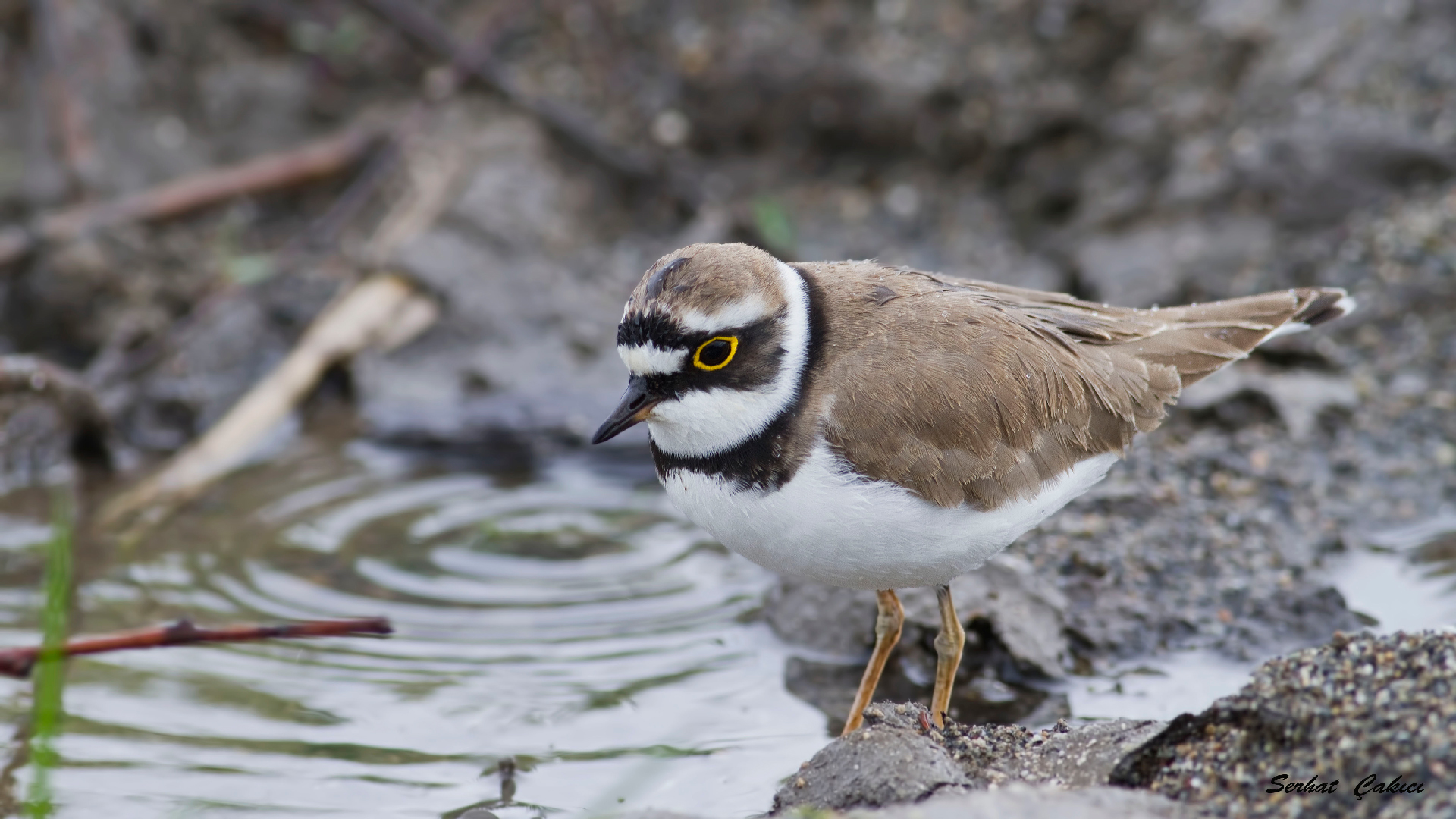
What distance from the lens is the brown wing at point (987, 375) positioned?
4.29 metres

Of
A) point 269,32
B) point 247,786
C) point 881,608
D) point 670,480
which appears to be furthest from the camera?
point 269,32

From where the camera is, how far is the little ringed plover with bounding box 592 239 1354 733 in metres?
4.16

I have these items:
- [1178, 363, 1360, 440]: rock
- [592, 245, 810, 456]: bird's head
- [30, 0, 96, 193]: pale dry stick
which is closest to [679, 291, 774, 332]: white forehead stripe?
[592, 245, 810, 456]: bird's head

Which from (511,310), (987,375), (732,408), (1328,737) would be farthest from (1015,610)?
(511,310)

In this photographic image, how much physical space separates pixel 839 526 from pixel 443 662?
221cm

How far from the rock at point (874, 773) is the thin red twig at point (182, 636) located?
5.48ft

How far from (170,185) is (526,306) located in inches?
102

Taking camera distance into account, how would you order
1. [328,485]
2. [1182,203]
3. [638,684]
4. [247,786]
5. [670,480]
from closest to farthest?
[670,480] < [247,786] < [638,684] < [328,485] < [1182,203]

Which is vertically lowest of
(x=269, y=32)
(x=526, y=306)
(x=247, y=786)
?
(x=247, y=786)

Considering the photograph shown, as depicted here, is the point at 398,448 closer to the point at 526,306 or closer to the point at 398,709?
the point at 526,306

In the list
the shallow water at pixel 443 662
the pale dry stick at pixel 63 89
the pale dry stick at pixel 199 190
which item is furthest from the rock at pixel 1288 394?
the pale dry stick at pixel 63 89

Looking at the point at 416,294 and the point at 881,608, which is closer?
the point at 881,608

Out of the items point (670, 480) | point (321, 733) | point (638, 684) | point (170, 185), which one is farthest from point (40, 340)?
point (670, 480)

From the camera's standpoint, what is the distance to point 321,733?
510 centimetres
